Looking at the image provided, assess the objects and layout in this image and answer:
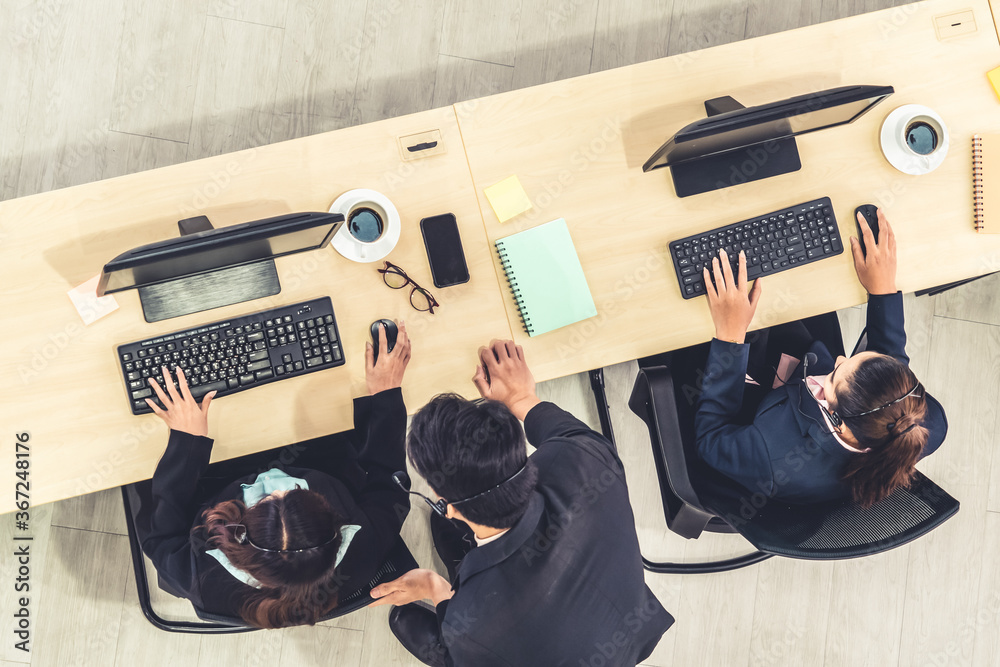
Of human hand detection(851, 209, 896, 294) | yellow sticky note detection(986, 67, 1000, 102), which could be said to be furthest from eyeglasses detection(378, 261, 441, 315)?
yellow sticky note detection(986, 67, 1000, 102)

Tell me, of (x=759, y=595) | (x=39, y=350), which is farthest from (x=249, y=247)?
(x=759, y=595)

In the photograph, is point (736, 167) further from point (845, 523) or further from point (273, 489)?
point (273, 489)

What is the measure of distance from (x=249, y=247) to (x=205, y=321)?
0.83 feet

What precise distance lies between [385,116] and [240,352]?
3.60ft

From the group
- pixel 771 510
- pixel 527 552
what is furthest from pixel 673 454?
pixel 527 552

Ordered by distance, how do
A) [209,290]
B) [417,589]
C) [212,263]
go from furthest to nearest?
1. [417,589]
2. [209,290]
3. [212,263]

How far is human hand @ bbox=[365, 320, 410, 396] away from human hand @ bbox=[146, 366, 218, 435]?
0.35 m

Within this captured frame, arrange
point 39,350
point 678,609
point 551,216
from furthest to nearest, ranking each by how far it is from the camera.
A: point 678,609 < point 551,216 < point 39,350

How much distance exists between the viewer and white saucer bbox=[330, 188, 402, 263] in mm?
1395

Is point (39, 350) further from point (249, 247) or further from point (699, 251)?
point (699, 251)

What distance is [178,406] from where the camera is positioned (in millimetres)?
1318

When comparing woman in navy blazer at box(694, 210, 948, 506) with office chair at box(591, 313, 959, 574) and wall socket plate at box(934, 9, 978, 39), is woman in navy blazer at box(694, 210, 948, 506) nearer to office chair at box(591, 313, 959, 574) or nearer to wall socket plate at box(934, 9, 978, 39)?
office chair at box(591, 313, 959, 574)

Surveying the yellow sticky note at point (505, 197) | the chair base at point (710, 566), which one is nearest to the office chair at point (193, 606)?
the chair base at point (710, 566)

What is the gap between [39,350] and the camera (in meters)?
1.33
